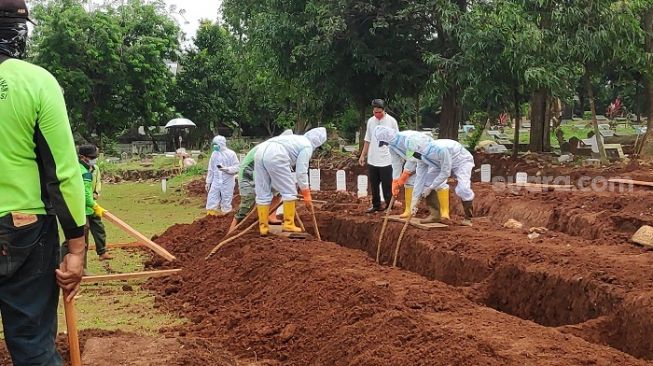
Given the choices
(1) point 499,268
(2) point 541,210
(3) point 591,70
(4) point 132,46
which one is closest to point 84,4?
(4) point 132,46

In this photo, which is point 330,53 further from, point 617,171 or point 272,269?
point 272,269

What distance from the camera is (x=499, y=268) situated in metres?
8.57

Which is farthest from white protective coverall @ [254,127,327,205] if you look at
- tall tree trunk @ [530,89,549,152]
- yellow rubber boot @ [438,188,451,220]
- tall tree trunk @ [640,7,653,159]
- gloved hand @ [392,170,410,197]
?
tall tree trunk @ [530,89,549,152]

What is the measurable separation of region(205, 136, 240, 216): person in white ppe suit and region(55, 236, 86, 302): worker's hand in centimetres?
1153

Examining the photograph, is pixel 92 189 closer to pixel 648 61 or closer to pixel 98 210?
pixel 98 210

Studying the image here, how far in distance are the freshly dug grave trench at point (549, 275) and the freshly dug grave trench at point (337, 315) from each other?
101 centimetres

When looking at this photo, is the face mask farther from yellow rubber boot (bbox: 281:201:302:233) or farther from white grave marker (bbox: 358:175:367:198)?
white grave marker (bbox: 358:175:367:198)

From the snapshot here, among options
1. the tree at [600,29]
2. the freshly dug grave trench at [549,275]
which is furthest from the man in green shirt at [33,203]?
the tree at [600,29]

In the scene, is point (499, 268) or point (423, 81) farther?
point (423, 81)

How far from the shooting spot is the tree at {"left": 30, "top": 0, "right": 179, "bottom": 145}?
111 feet

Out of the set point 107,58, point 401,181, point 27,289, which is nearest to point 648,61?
point 401,181

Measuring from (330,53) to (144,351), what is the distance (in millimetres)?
17115

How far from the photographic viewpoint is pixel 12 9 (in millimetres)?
3443

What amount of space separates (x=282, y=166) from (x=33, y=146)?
23.2 feet
